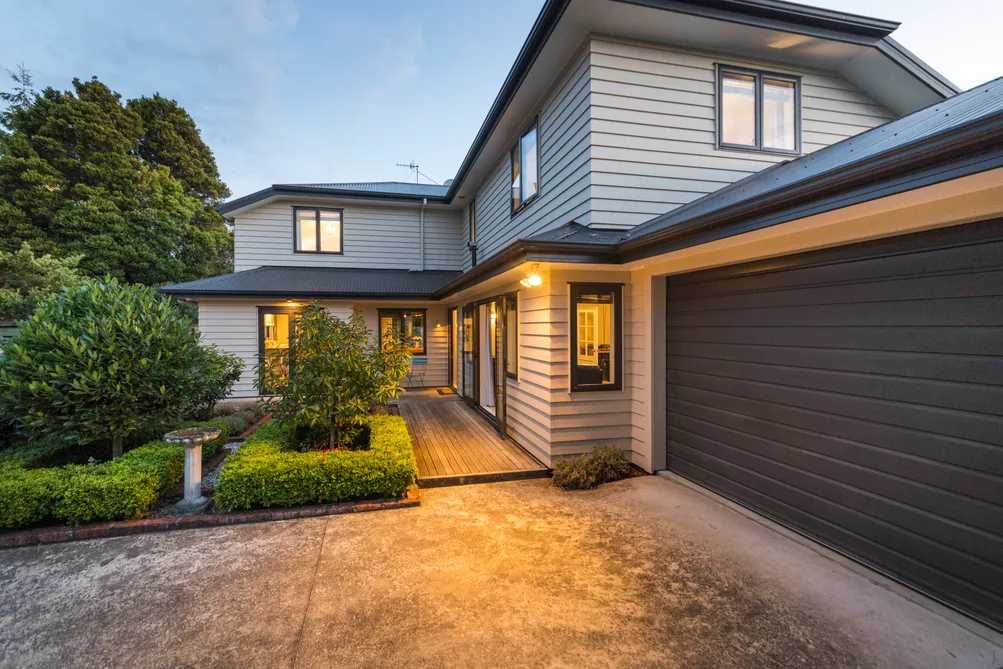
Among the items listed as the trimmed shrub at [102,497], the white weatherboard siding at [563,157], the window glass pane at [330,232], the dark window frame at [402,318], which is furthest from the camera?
the window glass pane at [330,232]

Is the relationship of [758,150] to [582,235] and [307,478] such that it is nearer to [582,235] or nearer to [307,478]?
[582,235]

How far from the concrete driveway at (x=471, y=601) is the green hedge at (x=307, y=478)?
0.32 m

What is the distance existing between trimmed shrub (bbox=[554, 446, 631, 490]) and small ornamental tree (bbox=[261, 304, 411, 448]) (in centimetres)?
223

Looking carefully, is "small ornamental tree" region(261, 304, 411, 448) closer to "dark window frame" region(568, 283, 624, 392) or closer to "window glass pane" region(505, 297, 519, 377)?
"window glass pane" region(505, 297, 519, 377)

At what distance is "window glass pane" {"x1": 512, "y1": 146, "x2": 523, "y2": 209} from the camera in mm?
7816

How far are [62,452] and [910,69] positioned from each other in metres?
12.0

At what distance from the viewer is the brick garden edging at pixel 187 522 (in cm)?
355

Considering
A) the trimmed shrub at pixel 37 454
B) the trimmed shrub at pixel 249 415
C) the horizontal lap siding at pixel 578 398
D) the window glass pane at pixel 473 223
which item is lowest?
the trimmed shrub at pixel 249 415

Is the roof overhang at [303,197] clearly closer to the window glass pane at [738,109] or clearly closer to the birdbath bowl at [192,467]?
the window glass pane at [738,109]

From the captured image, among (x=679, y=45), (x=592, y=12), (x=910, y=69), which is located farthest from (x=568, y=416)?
(x=910, y=69)

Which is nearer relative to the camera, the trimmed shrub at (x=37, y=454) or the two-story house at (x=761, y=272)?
the two-story house at (x=761, y=272)

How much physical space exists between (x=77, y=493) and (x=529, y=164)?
22.6 feet

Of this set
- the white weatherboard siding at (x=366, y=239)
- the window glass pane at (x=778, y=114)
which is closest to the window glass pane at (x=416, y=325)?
the white weatherboard siding at (x=366, y=239)

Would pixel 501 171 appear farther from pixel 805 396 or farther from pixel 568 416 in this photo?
pixel 805 396
